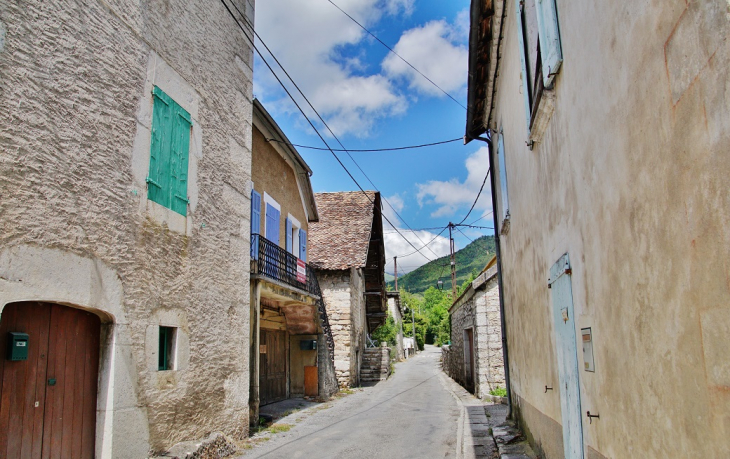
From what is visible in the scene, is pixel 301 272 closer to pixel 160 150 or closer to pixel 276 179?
pixel 276 179

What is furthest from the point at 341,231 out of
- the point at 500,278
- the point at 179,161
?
the point at 179,161

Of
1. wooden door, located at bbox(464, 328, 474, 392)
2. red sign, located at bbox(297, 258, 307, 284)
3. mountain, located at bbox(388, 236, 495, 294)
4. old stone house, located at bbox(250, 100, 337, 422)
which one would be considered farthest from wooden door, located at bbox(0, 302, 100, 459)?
mountain, located at bbox(388, 236, 495, 294)

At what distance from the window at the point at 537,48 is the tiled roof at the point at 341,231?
1400 centimetres

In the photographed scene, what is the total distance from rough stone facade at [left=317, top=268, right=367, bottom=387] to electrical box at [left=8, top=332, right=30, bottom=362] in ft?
48.0

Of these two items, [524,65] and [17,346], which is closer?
[17,346]

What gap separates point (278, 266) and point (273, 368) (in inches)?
159

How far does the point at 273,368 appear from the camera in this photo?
15328 millimetres

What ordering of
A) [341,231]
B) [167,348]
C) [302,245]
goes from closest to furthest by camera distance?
[167,348], [302,245], [341,231]

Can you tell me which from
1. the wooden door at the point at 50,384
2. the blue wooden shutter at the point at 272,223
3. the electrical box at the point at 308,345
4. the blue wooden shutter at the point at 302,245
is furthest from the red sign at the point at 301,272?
the wooden door at the point at 50,384

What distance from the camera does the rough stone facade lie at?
1914 centimetres

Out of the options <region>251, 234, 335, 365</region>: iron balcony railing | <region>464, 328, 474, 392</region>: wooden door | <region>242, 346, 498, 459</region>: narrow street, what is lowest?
<region>242, 346, 498, 459</region>: narrow street

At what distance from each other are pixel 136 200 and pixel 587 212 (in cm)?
524

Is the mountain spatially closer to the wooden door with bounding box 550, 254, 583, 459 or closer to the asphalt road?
the asphalt road

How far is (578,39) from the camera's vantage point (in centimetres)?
354
